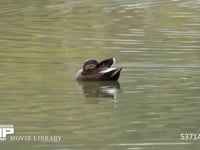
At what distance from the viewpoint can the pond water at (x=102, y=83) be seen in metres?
10.3

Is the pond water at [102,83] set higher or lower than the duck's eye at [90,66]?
lower

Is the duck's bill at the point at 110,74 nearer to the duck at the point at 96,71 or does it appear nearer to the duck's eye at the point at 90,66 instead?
the duck at the point at 96,71

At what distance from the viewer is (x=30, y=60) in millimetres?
15172

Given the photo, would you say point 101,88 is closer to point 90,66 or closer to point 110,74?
point 110,74

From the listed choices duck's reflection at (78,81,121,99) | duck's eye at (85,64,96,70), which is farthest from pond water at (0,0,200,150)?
duck's eye at (85,64,96,70)

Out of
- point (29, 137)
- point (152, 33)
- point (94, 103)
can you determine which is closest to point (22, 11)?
point (152, 33)

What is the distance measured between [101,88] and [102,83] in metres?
0.31

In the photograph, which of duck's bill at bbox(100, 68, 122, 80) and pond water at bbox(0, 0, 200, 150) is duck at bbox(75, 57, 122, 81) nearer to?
duck's bill at bbox(100, 68, 122, 80)

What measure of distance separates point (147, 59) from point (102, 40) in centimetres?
254

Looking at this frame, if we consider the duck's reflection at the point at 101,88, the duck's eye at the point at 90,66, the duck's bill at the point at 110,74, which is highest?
the duck's eye at the point at 90,66

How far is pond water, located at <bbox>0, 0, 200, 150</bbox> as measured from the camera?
10.3 meters

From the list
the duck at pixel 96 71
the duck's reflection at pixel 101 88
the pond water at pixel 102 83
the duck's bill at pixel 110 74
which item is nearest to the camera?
the pond water at pixel 102 83

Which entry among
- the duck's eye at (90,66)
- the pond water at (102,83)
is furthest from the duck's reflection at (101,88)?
the duck's eye at (90,66)

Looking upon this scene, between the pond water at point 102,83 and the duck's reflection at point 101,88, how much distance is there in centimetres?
1
